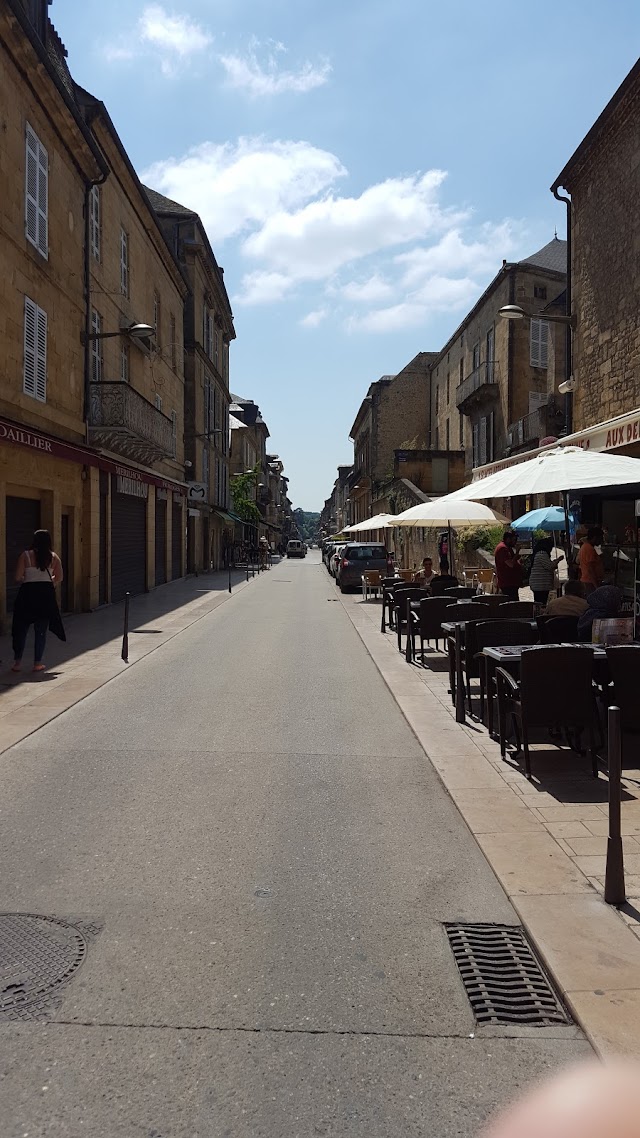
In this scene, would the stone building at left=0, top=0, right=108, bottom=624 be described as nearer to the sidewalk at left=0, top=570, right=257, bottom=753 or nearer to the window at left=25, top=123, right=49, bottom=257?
the window at left=25, top=123, right=49, bottom=257

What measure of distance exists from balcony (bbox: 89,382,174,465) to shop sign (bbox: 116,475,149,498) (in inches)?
28.2

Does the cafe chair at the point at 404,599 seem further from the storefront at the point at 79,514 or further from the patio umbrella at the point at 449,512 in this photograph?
the storefront at the point at 79,514

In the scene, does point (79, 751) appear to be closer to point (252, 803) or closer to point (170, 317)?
point (252, 803)

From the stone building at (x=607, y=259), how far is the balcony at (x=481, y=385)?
54.6ft

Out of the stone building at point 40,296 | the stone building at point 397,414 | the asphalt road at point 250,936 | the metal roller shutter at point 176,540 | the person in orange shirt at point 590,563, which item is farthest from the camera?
the stone building at point 397,414

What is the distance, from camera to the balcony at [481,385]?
1363 inches

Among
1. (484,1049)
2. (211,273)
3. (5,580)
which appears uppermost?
(211,273)

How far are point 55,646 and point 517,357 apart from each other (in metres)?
25.6

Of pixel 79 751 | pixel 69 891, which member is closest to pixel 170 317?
pixel 79 751

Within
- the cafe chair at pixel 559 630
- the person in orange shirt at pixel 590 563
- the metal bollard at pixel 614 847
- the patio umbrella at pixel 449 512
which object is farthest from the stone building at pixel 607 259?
the metal bollard at pixel 614 847

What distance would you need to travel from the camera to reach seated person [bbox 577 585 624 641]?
6.96 metres

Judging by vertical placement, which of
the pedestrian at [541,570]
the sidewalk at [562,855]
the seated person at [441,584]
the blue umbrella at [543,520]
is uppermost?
the blue umbrella at [543,520]

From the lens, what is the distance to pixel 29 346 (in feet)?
46.7

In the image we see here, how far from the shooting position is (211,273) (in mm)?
38656
